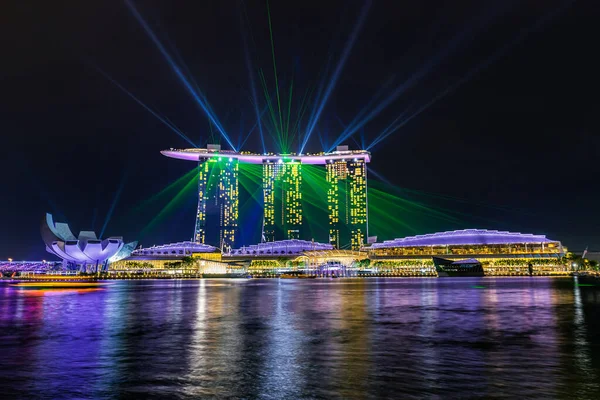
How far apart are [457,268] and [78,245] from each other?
97.9m

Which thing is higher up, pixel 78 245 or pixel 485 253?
pixel 78 245

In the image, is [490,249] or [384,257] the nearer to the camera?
[490,249]

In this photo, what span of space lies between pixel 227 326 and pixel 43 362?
976 cm

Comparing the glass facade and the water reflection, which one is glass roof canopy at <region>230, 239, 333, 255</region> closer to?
the glass facade

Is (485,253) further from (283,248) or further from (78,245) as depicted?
(78,245)

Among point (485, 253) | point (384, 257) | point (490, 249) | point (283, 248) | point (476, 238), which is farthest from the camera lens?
point (283, 248)

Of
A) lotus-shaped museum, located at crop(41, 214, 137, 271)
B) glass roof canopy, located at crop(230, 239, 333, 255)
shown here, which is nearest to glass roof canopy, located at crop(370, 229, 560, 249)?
glass roof canopy, located at crop(230, 239, 333, 255)

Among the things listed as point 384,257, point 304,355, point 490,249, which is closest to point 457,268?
point 490,249

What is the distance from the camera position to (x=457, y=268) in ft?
436

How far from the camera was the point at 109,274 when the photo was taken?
137m

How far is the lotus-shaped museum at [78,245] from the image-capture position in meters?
115

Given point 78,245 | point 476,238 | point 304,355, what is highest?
point 476,238

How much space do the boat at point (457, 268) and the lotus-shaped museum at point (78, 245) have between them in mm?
82165

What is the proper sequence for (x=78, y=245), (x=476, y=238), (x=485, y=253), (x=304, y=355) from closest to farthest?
(x=304, y=355), (x=78, y=245), (x=485, y=253), (x=476, y=238)
